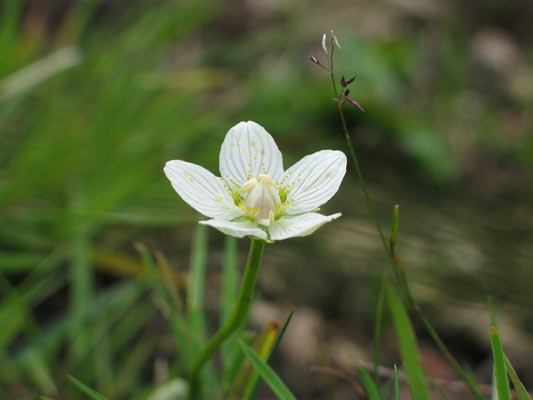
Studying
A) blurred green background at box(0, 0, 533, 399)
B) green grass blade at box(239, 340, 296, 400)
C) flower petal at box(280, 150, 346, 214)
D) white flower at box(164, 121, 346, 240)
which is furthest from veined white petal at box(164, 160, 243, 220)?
blurred green background at box(0, 0, 533, 399)

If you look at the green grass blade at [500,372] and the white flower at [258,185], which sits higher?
the white flower at [258,185]

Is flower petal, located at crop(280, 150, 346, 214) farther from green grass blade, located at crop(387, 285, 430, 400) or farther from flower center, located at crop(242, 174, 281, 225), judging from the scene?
green grass blade, located at crop(387, 285, 430, 400)

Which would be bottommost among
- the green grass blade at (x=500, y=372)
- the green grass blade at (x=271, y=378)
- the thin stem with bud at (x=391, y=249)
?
the green grass blade at (x=271, y=378)

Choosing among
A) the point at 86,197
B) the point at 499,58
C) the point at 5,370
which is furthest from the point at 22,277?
the point at 499,58

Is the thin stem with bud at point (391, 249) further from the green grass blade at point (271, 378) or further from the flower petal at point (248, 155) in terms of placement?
the green grass blade at point (271, 378)

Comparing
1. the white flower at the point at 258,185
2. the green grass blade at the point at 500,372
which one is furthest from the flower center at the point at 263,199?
the green grass blade at the point at 500,372

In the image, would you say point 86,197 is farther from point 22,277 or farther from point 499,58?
point 499,58
